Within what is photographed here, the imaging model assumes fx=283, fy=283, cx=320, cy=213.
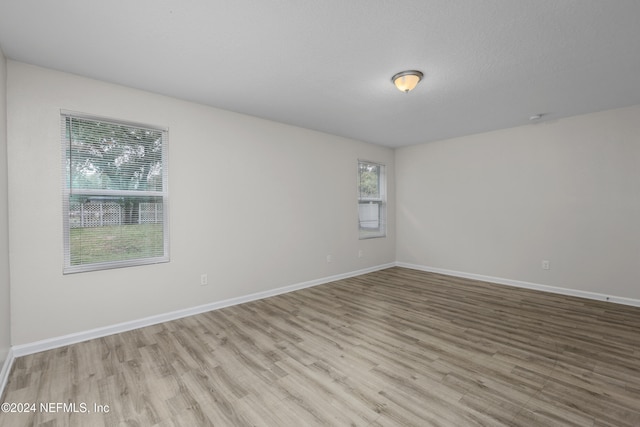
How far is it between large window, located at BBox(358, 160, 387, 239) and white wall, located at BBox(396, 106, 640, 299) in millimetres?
575

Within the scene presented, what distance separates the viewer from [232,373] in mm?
2131

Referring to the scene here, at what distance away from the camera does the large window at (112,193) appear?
265 centimetres

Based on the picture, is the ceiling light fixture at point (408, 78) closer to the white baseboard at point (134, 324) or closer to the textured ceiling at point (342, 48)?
the textured ceiling at point (342, 48)

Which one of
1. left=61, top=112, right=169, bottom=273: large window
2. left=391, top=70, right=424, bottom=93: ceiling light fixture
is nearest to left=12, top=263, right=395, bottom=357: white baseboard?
left=61, top=112, right=169, bottom=273: large window

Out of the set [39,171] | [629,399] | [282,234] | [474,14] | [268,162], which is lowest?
[629,399]

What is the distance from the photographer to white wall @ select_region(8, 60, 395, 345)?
245cm

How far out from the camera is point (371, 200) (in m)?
5.71

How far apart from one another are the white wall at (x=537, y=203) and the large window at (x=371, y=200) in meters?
0.57

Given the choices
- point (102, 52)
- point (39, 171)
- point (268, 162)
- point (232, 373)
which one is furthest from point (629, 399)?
point (39, 171)

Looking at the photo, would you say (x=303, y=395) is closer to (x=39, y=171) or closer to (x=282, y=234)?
(x=282, y=234)

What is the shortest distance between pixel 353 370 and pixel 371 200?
3914 millimetres

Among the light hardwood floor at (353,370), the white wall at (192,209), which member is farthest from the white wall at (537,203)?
the white wall at (192,209)

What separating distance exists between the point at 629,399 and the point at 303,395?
210cm

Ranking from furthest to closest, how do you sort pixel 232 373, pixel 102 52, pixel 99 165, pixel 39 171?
pixel 99 165 < pixel 39 171 < pixel 102 52 < pixel 232 373
